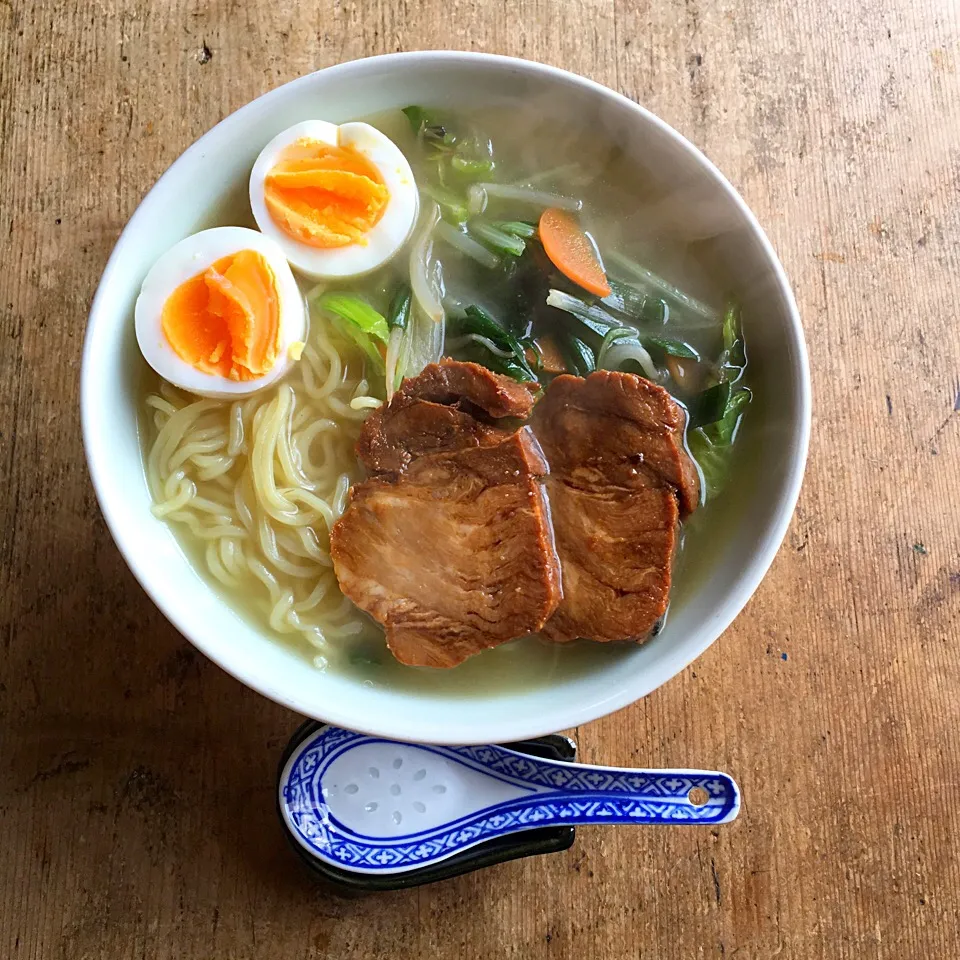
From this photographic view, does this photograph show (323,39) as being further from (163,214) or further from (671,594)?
(671,594)

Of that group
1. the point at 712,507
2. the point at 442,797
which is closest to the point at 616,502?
the point at 712,507

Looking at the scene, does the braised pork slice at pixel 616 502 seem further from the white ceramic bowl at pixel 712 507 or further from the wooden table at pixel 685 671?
the wooden table at pixel 685 671

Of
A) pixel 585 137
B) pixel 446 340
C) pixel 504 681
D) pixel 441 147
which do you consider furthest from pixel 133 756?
pixel 585 137

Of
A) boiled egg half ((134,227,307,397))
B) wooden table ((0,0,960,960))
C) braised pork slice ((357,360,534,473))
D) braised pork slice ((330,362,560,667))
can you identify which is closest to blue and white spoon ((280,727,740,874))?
wooden table ((0,0,960,960))

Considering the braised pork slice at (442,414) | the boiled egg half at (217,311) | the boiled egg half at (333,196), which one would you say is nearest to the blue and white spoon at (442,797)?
the braised pork slice at (442,414)

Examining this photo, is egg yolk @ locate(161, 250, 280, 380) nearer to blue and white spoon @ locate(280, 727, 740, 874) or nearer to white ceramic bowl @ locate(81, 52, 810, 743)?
white ceramic bowl @ locate(81, 52, 810, 743)
